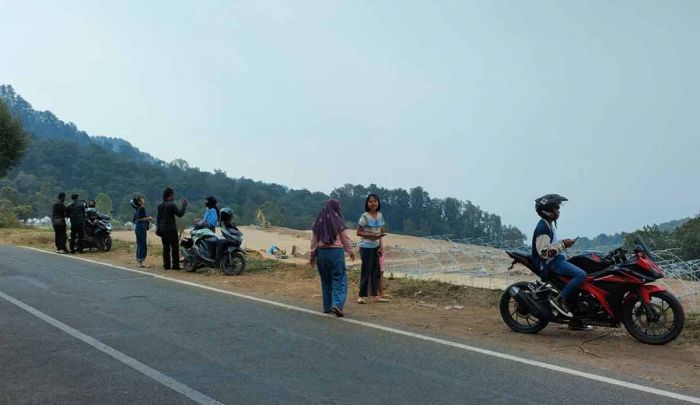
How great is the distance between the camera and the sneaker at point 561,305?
6746 millimetres

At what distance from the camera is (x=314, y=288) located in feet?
35.2

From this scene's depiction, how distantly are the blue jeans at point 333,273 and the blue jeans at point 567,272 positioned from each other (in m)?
2.78

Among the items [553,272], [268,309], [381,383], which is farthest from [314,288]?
[381,383]

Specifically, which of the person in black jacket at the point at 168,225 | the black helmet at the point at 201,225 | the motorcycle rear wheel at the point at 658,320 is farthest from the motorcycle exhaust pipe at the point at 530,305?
the person in black jacket at the point at 168,225

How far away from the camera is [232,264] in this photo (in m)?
12.6

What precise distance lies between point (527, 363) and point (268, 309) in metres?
3.96

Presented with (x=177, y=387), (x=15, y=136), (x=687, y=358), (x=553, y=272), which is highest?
(x=15, y=136)

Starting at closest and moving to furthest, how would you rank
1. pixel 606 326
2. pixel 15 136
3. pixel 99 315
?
pixel 606 326, pixel 99 315, pixel 15 136

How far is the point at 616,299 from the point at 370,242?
12.5ft

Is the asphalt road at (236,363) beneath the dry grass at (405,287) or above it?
beneath

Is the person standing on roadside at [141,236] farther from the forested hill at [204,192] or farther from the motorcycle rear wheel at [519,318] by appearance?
the forested hill at [204,192]

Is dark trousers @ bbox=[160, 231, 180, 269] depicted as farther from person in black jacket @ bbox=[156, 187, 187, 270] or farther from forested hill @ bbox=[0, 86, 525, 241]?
forested hill @ bbox=[0, 86, 525, 241]

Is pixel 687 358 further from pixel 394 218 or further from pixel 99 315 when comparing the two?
pixel 394 218

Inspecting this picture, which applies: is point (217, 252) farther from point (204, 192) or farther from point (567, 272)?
point (204, 192)
